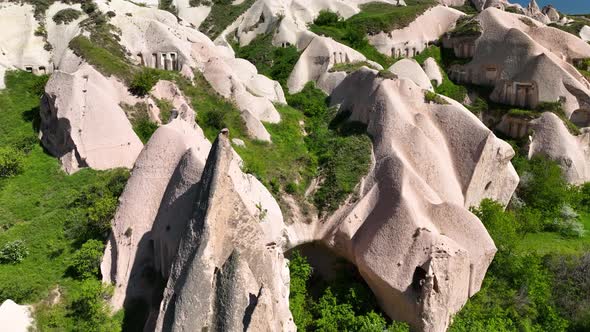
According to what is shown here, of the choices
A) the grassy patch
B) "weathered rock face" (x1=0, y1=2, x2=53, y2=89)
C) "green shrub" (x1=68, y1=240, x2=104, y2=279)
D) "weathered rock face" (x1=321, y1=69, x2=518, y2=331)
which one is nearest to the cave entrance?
"weathered rock face" (x1=321, y1=69, x2=518, y2=331)

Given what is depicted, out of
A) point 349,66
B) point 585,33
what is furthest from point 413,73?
point 585,33

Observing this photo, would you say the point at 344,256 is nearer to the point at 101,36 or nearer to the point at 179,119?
the point at 179,119

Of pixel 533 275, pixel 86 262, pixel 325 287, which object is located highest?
pixel 86 262

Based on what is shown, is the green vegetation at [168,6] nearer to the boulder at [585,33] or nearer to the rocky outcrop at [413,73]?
the rocky outcrop at [413,73]

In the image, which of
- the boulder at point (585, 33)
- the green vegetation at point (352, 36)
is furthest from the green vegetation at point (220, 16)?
the boulder at point (585, 33)

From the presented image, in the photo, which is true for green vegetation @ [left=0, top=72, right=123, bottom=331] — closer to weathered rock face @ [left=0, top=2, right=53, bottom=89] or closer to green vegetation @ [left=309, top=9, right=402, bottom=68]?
weathered rock face @ [left=0, top=2, right=53, bottom=89]

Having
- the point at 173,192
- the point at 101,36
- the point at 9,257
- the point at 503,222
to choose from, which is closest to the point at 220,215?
the point at 173,192

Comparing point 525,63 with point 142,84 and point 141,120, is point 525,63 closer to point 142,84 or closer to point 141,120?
point 142,84
